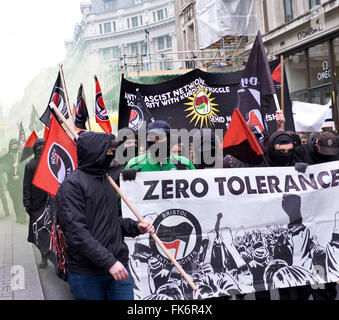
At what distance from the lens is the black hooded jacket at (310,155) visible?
5477 mm

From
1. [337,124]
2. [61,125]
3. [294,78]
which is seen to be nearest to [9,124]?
[294,78]

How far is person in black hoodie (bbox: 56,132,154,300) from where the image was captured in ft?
10.5

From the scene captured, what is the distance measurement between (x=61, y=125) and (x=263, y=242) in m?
2.03

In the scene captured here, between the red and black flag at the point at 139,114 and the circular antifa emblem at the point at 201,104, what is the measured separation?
82cm

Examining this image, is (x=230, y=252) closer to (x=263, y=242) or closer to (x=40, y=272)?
(x=263, y=242)

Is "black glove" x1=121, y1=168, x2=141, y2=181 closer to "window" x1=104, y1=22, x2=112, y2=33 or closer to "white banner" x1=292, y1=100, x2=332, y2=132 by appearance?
"white banner" x1=292, y1=100, x2=332, y2=132

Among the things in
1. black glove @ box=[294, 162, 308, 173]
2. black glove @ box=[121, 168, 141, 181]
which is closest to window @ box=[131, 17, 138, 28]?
black glove @ box=[294, 162, 308, 173]

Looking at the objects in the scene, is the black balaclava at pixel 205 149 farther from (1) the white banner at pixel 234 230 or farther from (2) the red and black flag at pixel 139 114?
(2) the red and black flag at pixel 139 114

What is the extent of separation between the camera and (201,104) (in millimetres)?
7797

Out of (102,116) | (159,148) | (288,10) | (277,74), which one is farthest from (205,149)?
(288,10)

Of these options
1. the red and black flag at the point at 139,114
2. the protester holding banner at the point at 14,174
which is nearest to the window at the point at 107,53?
the protester holding banner at the point at 14,174

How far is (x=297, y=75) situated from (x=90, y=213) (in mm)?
15373

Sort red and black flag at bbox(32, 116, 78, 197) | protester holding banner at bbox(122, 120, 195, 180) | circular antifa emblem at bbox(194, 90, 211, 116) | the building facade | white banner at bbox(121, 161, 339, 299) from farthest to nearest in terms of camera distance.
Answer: the building facade
circular antifa emblem at bbox(194, 90, 211, 116)
protester holding banner at bbox(122, 120, 195, 180)
white banner at bbox(121, 161, 339, 299)
red and black flag at bbox(32, 116, 78, 197)

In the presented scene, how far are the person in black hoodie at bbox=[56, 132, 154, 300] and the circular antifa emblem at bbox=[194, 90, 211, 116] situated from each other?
4389 millimetres
